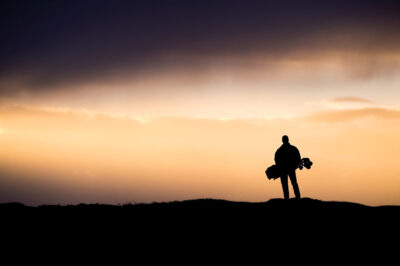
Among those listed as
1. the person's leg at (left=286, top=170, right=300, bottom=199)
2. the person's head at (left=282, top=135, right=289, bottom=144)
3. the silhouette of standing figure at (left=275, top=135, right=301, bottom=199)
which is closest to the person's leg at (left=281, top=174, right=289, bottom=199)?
the silhouette of standing figure at (left=275, top=135, right=301, bottom=199)

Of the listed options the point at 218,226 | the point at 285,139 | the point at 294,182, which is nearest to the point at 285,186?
the point at 294,182

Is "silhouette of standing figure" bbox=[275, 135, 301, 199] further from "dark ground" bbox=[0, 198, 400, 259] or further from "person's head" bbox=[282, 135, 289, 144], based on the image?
"dark ground" bbox=[0, 198, 400, 259]

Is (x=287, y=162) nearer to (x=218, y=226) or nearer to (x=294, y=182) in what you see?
(x=294, y=182)

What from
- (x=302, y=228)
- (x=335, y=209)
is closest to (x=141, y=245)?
(x=302, y=228)

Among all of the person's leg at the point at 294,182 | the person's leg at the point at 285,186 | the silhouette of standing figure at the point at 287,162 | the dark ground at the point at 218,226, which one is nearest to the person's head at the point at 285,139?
the silhouette of standing figure at the point at 287,162

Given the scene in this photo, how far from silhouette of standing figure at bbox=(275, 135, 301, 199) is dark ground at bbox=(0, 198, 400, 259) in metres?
2.08

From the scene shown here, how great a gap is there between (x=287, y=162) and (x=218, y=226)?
671 centimetres

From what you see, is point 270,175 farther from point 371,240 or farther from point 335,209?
point 371,240

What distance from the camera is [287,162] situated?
1816 cm

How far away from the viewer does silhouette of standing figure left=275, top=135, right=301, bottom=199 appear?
59.7ft

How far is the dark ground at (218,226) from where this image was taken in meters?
11.4

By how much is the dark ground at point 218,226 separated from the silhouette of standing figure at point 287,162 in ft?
6.83

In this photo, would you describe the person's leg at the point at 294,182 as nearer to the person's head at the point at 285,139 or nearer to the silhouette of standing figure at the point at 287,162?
the silhouette of standing figure at the point at 287,162

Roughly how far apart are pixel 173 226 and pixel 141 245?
6.13ft
